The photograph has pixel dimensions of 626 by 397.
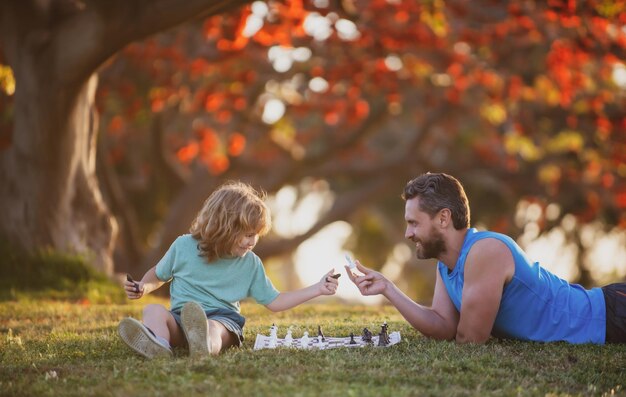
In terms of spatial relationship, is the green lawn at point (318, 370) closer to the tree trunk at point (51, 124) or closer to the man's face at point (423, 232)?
the man's face at point (423, 232)

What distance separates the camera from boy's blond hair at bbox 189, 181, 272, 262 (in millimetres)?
6078

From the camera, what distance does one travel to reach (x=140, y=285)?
5906 mm

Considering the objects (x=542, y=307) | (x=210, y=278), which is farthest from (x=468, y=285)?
(x=210, y=278)

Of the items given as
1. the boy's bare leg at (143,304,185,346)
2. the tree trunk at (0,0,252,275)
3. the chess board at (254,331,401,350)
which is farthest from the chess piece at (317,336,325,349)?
the tree trunk at (0,0,252,275)

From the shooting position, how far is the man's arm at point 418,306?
612cm

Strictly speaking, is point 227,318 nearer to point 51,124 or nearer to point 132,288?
point 132,288

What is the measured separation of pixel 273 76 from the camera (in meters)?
16.2

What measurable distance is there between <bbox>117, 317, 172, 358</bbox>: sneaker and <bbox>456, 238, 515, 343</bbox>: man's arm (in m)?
2.07

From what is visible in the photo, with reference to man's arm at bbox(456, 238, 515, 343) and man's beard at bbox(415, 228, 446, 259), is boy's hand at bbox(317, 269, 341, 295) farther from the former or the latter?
man's arm at bbox(456, 238, 515, 343)

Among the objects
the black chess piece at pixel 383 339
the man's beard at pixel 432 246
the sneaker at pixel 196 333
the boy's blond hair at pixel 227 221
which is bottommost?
the black chess piece at pixel 383 339

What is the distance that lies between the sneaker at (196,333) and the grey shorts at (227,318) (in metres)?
0.42

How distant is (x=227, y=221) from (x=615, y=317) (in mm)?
2933

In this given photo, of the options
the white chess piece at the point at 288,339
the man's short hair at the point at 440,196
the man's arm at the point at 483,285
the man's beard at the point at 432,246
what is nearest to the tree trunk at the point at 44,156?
the white chess piece at the point at 288,339

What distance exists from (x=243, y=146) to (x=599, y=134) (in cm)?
791
